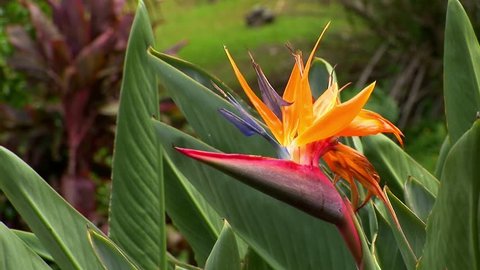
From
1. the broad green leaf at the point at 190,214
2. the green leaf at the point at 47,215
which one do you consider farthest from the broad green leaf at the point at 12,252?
the broad green leaf at the point at 190,214

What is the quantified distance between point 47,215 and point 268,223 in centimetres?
26

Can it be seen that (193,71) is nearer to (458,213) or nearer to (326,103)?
(326,103)

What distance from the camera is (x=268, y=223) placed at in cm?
Answer: 106

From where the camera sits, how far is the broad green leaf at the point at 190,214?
140 centimetres

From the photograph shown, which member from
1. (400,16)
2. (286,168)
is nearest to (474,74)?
(286,168)

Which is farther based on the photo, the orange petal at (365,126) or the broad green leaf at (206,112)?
the broad green leaf at (206,112)

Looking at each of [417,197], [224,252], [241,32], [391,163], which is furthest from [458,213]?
[241,32]

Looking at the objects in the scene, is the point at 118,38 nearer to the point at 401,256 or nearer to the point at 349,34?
the point at 401,256

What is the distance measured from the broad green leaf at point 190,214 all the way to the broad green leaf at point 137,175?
5 centimetres

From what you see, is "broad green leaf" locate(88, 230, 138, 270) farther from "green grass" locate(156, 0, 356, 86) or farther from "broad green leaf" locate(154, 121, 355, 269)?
"green grass" locate(156, 0, 356, 86)

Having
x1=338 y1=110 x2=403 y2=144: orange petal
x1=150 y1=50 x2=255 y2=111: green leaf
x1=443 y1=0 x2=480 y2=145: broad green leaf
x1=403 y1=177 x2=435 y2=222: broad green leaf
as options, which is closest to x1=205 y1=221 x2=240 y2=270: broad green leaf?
x1=338 y1=110 x2=403 y2=144: orange petal

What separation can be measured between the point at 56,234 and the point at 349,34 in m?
4.13

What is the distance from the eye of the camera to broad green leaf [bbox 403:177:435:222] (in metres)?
1.30

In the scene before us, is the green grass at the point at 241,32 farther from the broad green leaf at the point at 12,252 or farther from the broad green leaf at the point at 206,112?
the broad green leaf at the point at 12,252
